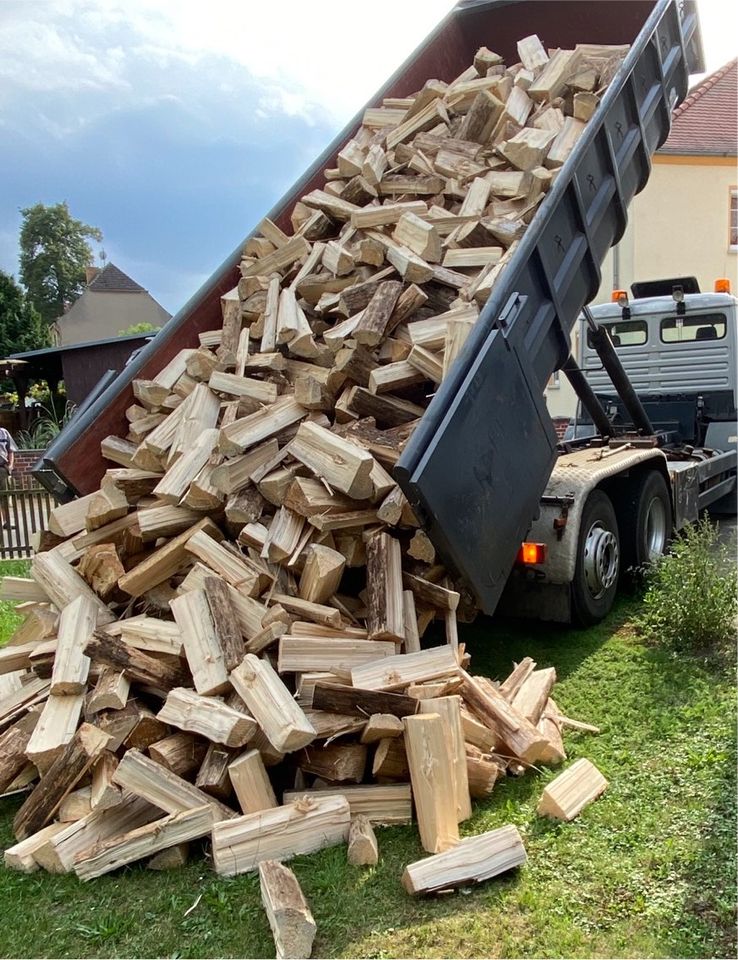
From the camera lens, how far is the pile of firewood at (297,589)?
2928 mm

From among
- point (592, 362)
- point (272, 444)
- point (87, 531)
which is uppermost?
point (592, 362)

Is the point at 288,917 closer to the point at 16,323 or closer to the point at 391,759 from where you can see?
the point at 391,759

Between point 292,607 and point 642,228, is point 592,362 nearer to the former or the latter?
point 292,607

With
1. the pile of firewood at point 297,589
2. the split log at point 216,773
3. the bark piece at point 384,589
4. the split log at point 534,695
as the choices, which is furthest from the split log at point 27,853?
the split log at point 534,695

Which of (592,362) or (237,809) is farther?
(592,362)


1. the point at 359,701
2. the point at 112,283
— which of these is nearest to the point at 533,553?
the point at 359,701

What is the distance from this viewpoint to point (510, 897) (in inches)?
101

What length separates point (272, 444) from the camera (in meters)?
3.85

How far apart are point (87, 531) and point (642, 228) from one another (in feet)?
58.1

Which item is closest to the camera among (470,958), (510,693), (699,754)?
(470,958)

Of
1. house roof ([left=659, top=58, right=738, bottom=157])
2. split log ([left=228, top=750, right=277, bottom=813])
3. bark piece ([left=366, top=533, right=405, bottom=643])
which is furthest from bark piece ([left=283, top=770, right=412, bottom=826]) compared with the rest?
house roof ([left=659, top=58, right=738, bottom=157])

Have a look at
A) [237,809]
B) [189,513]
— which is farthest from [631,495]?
[237,809]

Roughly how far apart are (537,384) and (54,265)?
185ft

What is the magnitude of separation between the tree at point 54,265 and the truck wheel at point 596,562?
5359 centimetres
